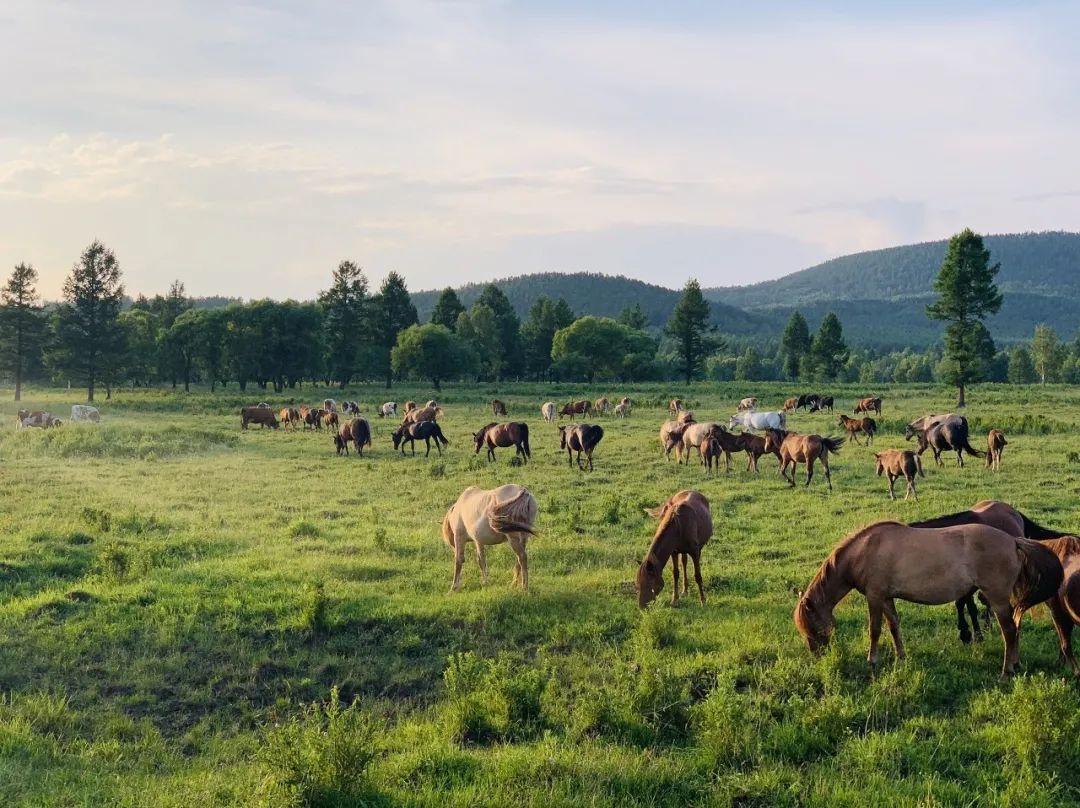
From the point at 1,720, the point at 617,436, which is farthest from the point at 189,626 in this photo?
the point at 617,436

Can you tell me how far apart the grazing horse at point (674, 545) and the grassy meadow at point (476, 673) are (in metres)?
0.31

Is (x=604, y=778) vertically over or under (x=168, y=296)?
under

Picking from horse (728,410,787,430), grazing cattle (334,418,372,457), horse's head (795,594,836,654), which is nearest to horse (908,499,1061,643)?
horse's head (795,594,836,654)

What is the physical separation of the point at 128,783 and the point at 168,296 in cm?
11034

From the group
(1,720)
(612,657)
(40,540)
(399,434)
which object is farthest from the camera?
(399,434)

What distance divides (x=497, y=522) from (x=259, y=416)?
112ft

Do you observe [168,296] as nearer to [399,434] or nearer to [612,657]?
→ [399,434]

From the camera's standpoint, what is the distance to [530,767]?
567 cm

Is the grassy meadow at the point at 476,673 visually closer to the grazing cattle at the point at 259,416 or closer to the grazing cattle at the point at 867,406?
the grazing cattle at the point at 867,406

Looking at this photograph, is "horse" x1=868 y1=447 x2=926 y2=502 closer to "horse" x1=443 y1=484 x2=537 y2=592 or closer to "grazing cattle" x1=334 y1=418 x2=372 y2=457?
"horse" x1=443 y1=484 x2=537 y2=592

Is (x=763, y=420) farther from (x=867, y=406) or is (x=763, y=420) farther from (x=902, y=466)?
(x=902, y=466)

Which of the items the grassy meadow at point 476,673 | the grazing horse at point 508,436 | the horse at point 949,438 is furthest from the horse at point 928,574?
the grazing horse at point 508,436

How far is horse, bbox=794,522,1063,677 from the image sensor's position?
7215 mm

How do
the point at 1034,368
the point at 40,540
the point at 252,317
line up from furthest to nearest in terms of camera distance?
1. the point at 1034,368
2. the point at 252,317
3. the point at 40,540
